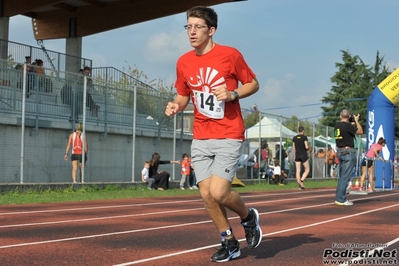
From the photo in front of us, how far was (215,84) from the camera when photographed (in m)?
7.01

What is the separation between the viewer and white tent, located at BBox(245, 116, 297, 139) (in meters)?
30.6

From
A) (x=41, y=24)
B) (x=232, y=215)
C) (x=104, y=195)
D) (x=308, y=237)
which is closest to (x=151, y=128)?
(x=104, y=195)

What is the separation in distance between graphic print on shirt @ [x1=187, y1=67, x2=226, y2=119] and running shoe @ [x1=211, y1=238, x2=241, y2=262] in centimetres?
116

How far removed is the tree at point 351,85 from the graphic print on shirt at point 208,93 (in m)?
79.3

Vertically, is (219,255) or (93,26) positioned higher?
(93,26)

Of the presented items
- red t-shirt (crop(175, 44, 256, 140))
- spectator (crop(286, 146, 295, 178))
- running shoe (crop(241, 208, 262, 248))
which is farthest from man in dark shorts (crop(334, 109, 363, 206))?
spectator (crop(286, 146, 295, 178))

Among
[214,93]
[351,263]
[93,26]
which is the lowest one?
[351,263]

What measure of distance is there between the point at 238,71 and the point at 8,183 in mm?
13001

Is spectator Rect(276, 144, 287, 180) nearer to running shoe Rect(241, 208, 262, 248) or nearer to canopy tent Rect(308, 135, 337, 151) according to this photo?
canopy tent Rect(308, 135, 337, 151)

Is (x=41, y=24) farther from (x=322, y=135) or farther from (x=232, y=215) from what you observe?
(x=232, y=215)

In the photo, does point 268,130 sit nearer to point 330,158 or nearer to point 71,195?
point 330,158

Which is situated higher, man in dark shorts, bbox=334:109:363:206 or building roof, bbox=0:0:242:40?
building roof, bbox=0:0:242:40

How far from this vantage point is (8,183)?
746 inches

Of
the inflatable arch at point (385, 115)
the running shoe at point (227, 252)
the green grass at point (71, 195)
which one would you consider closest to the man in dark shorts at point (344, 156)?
the green grass at point (71, 195)
